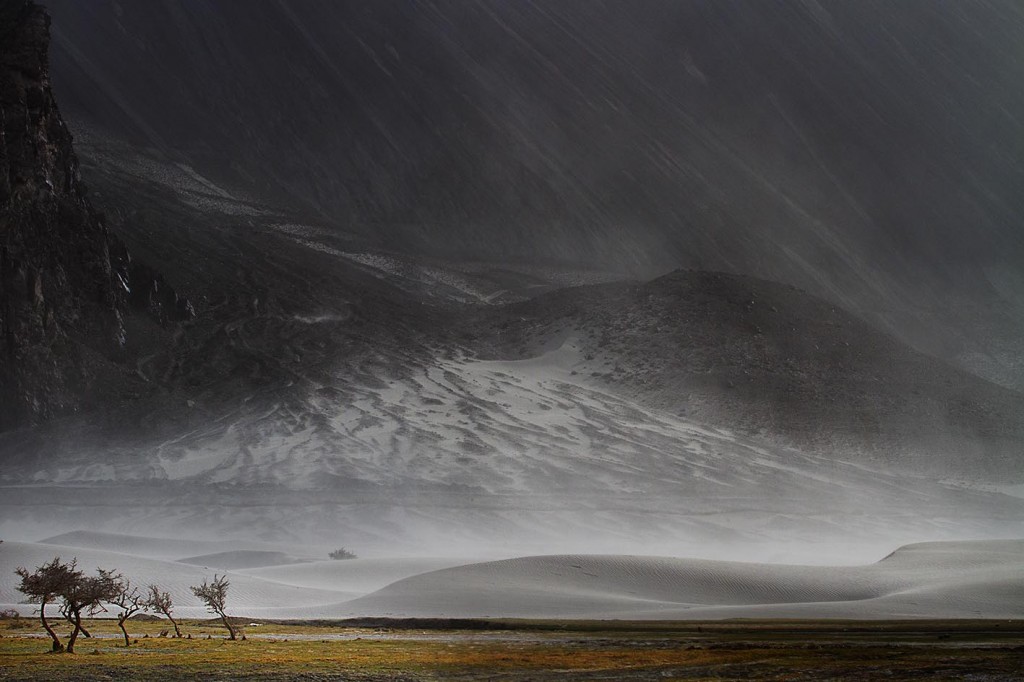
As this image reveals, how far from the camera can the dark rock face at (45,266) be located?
5700cm

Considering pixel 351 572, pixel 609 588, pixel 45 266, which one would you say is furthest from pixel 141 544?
pixel 45 266

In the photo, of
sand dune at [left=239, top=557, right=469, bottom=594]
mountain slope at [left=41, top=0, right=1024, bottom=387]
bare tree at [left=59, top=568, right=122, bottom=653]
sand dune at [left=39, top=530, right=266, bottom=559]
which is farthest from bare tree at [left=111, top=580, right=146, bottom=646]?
mountain slope at [left=41, top=0, right=1024, bottom=387]

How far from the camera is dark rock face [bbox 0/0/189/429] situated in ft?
187

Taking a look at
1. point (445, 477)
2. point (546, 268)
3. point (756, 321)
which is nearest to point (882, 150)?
point (546, 268)

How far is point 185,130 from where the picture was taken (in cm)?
11038

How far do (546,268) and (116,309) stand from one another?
1885 inches

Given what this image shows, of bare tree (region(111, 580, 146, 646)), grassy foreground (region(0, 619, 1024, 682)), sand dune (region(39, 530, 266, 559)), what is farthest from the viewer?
sand dune (region(39, 530, 266, 559))

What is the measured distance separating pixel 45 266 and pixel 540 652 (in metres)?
51.7

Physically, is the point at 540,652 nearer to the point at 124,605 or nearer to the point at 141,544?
the point at 124,605

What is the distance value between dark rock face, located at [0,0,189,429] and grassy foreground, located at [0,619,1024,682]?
121ft

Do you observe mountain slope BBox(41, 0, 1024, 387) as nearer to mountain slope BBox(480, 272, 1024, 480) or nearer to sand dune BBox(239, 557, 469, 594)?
→ mountain slope BBox(480, 272, 1024, 480)

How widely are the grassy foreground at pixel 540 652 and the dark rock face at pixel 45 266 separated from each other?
121 ft

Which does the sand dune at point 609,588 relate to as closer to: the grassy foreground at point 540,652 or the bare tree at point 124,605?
the bare tree at point 124,605

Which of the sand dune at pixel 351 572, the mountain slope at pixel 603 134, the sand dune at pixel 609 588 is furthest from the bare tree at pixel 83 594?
the mountain slope at pixel 603 134
